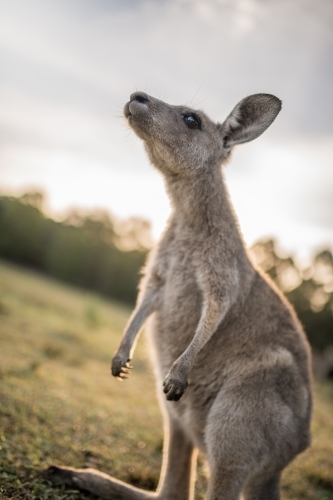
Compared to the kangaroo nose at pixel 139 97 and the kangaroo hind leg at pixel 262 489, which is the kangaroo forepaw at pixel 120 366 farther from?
the kangaroo nose at pixel 139 97

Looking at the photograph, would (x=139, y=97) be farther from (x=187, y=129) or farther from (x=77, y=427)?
(x=77, y=427)

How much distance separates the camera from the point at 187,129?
10.2ft

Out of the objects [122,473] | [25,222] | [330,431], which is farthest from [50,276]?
[122,473]

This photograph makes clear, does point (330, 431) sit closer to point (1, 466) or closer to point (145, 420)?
point (145, 420)

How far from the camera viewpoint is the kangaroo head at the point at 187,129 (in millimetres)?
2947

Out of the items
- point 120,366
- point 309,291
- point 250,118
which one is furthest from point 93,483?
point 309,291

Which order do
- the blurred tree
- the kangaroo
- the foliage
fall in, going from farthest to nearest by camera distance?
the blurred tree → the foliage → the kangaroo

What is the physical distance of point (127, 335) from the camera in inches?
121

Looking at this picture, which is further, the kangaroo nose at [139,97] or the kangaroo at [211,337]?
the kangaroo nose at [139,97]

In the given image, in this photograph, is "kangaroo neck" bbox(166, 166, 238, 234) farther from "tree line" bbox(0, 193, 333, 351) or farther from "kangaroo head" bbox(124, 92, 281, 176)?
"tree line" bbox(0, 193, 333, 351)

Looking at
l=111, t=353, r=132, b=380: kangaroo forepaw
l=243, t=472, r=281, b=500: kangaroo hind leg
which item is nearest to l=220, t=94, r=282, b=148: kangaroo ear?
l=111, t=353, r=132, b=380: kangaroo forepaw

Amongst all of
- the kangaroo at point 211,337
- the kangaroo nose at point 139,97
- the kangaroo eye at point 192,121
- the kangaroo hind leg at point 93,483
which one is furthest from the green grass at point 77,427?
the kangaroo nose at point 139,97

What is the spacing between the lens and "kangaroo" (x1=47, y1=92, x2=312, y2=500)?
2.47m

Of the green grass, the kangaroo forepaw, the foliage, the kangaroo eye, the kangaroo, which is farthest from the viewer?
the foliage
